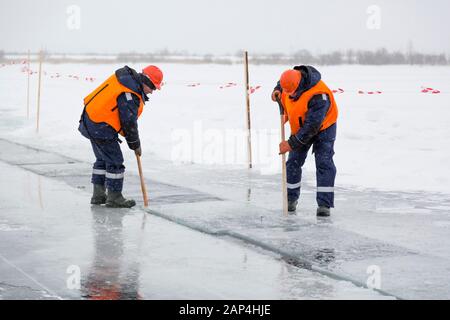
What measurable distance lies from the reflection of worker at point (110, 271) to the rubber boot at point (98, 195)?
997mm

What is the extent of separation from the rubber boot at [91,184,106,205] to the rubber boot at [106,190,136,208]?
17cm

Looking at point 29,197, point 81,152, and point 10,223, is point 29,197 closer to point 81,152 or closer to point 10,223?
point 10,223

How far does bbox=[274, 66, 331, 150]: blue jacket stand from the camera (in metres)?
8.93

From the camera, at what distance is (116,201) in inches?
374

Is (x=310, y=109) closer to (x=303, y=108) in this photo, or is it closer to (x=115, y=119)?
(x=303, y=108)

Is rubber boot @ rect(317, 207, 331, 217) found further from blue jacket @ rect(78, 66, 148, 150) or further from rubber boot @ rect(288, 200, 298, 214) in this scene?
blue jacket @ rect(78, 66, 148, 150)

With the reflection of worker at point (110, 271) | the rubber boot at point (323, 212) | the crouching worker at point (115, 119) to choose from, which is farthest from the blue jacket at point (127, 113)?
the rubber boot at point (323, 212)

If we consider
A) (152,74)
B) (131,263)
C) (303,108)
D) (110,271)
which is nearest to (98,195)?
(152,74)

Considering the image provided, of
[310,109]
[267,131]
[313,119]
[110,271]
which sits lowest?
[110,271]

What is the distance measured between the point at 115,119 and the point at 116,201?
0.89 metres

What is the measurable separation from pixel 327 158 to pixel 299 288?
312cm

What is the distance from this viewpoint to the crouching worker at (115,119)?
30.3ft

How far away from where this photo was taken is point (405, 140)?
1600cm

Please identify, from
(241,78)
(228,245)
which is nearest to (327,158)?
(228,245)
